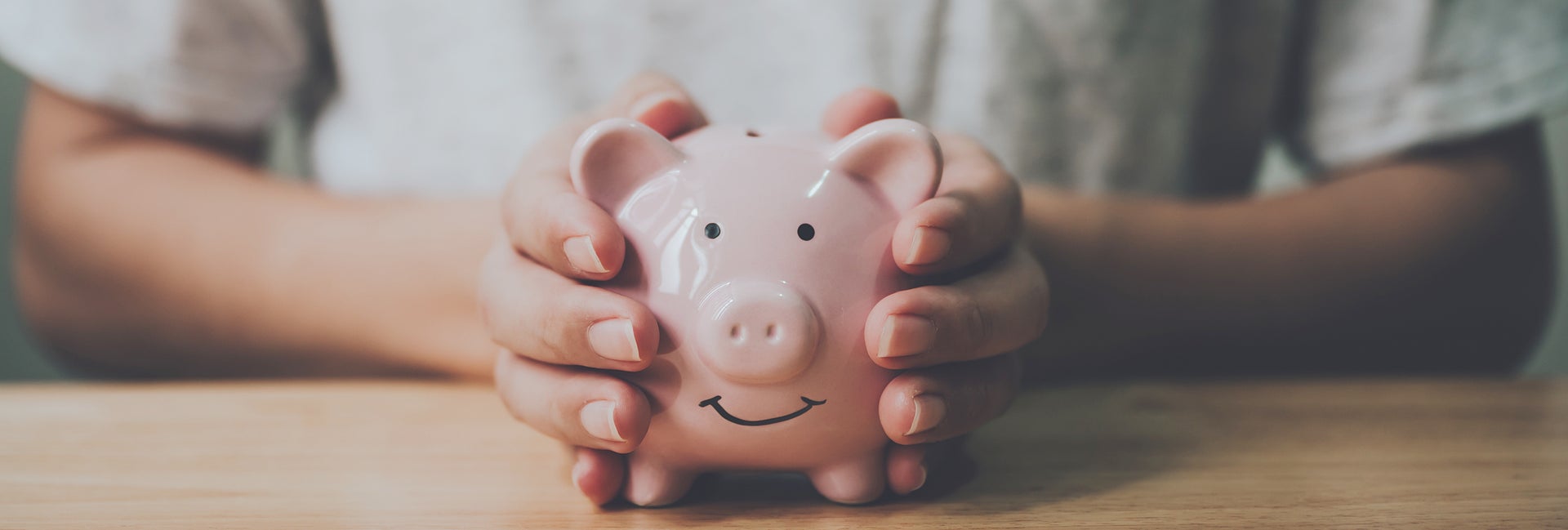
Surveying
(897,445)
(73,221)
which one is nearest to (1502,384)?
(897,445)

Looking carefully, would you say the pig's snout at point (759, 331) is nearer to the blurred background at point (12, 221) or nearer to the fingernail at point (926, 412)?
the fingernail at point (926, 412)

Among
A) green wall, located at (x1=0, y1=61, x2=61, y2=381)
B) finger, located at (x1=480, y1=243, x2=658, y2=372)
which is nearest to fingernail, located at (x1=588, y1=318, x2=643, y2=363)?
finger, located at (x1=480, y1=243, x2=658, y2=372)

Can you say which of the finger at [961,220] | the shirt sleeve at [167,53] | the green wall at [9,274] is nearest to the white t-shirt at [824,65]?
the shirt sleeve at [167,53]

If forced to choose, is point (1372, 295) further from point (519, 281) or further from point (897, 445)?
point (519, 281)

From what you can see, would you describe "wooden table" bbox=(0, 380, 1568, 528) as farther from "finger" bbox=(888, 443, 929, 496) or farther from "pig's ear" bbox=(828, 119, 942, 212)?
"pig's ear" bbox=(828, 119, 942, 212)

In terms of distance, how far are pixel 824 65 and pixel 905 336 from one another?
1.61 ft

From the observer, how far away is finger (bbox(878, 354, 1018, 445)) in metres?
0.41

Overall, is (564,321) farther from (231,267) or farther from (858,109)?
(231,267)

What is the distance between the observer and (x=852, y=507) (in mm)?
455

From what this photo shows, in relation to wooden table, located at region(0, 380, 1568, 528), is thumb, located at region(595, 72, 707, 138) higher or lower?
higher

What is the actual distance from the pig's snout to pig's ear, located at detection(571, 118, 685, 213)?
7 centimetres

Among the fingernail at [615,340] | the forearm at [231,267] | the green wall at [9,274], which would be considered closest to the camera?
the fingernail at [615,340]

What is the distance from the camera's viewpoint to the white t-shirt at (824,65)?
0.83 m

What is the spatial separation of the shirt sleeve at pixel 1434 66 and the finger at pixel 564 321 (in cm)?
76
